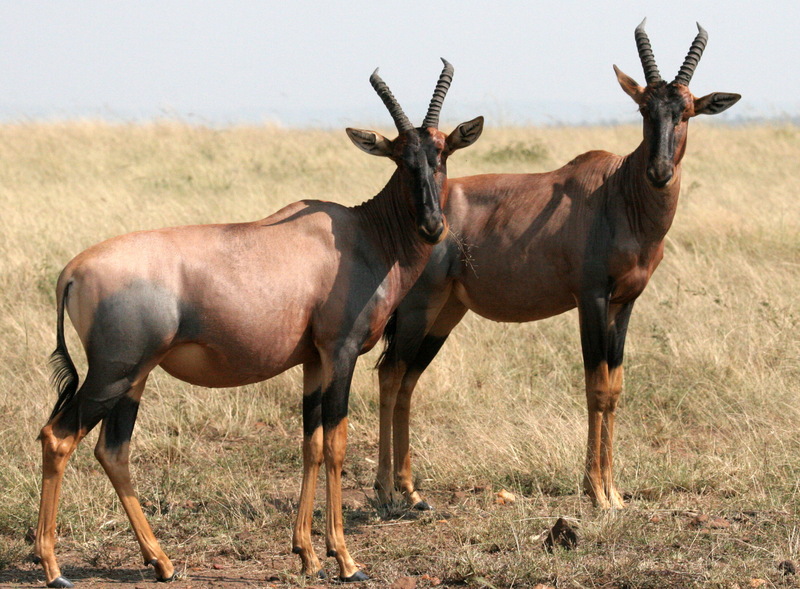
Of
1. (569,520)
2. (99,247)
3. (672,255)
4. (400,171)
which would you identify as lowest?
(569,520)

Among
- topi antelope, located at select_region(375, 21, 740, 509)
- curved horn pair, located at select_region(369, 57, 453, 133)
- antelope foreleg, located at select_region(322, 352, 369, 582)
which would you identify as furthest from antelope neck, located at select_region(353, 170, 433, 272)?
topi antelope, located at select_region(375, 21, 740, 509)

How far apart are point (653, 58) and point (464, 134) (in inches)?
71.7

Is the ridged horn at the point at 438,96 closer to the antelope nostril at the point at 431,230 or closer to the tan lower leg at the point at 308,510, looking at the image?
the antelope nostril at the point at 431,230

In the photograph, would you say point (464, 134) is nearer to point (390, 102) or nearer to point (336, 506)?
A: point (390, 102)

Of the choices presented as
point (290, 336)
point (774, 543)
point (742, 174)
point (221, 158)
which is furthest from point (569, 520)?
point (221, 158)

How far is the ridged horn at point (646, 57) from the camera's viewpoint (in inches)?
257

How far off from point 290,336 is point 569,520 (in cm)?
198

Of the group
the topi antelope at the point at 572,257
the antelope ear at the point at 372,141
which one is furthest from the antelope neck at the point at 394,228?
the topi antelope at the point at 572,257

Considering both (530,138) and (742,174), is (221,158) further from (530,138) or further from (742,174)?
(742,174)

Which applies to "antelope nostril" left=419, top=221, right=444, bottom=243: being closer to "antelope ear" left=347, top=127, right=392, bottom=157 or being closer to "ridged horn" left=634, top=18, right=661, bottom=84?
"antelope ear" left=347, top=127, right=392, bottom=157

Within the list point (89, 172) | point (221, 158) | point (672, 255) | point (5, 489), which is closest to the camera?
point (5, 489)

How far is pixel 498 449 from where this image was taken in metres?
6.98

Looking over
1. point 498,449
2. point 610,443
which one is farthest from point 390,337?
point 610,443

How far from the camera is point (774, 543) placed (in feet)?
17.6
